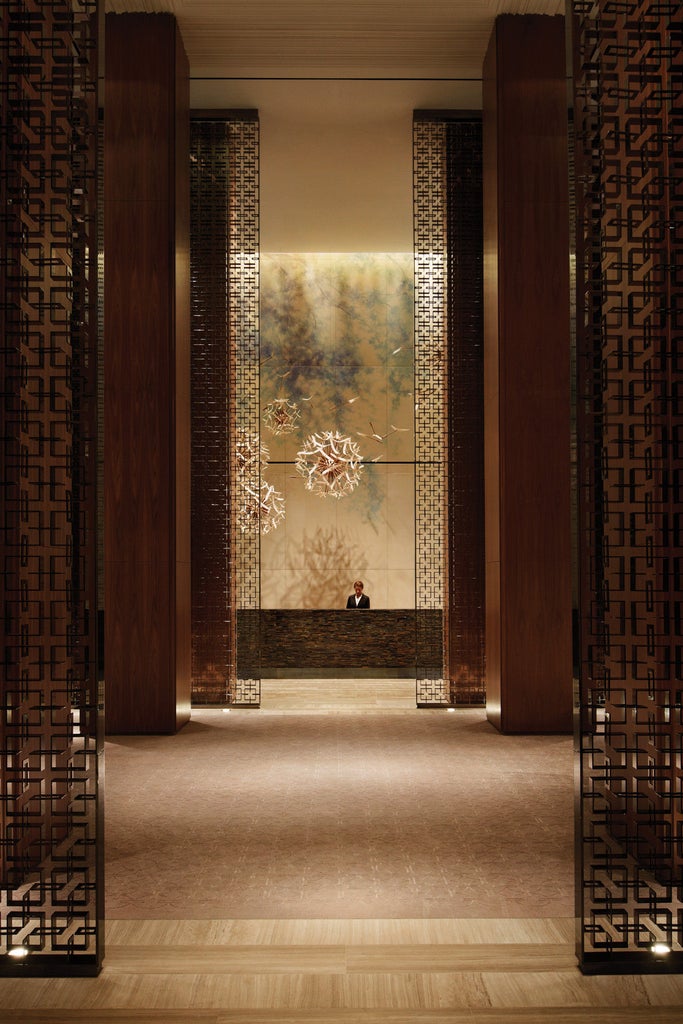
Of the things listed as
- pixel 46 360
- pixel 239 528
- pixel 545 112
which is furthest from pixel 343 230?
pixel 46 360

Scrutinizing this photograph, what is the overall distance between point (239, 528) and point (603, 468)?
6.74 m

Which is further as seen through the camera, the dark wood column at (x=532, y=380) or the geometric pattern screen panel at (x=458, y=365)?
the geometric pattern screen panel at (x=458, y=365)

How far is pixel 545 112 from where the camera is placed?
6660 mm

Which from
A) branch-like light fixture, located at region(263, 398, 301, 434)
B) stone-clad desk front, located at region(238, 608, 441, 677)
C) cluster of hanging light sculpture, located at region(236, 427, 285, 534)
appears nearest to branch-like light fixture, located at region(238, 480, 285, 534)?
cluster of hanging light sculpture, located at region(236, 427, 285, 534)

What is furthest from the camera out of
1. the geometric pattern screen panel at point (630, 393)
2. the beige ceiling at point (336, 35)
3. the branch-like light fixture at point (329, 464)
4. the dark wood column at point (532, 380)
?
the branch-like light fixture at point (329, 464)

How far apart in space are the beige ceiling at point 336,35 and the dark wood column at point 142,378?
33 cm

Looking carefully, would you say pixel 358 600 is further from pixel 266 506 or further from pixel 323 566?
pixel 266 506

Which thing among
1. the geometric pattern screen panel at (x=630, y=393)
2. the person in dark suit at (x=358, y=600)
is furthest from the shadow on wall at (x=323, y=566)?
the geometric pattern screen panel at (x=630, y=393)

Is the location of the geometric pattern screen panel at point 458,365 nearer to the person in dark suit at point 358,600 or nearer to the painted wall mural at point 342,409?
the person in dark suit at point 358,600

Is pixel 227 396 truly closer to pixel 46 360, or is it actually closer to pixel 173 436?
pixel 173 436

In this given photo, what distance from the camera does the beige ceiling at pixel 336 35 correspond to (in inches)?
253

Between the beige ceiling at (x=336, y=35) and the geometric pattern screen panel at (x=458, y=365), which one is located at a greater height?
the beige ceiling at (x=336, y=35)

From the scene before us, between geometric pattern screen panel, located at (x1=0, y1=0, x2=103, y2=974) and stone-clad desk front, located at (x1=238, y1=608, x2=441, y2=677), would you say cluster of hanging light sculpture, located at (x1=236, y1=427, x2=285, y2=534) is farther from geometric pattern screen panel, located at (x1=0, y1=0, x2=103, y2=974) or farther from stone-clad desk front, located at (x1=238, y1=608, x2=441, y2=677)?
geometric pattern screen panel, located at (x1=0, y1=0, x2=103, y2=974)

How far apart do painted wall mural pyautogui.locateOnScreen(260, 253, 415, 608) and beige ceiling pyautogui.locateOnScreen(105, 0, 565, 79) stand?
4.22 metres
